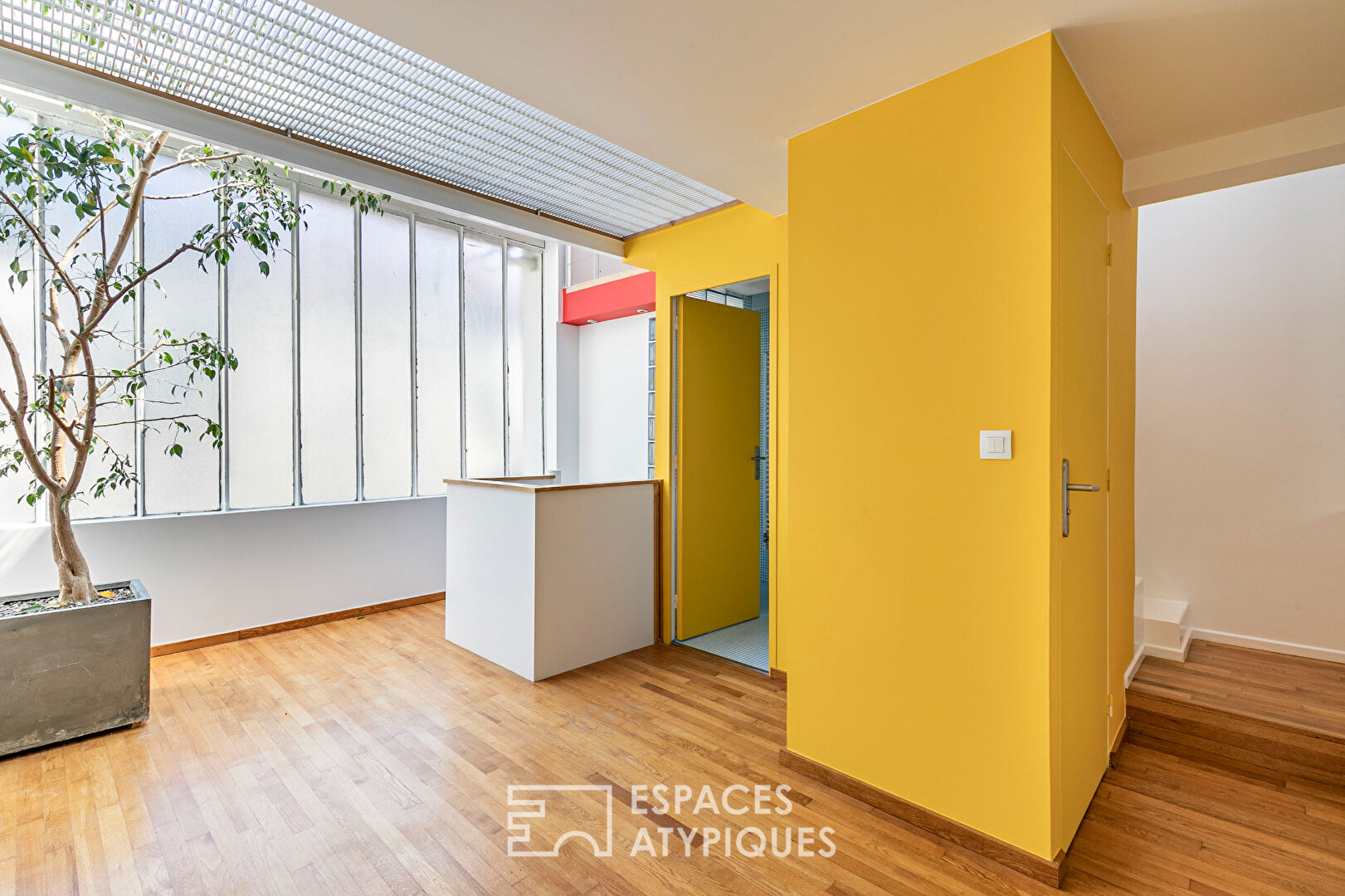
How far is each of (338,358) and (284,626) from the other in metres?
1.97

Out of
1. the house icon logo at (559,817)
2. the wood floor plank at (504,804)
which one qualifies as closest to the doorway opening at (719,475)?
the wood floor plank at (504,804)

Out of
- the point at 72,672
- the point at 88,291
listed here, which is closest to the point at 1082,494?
the point at 72,672

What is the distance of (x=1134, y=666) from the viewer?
10.2ft

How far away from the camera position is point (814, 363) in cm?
241

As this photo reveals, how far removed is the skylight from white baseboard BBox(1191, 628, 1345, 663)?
375cm

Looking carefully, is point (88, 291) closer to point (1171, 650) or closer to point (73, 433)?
point (73, 433)

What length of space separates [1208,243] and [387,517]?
18.7 ft

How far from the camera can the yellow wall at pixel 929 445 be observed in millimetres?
1865

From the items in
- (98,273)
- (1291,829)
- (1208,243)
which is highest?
(1208,243)

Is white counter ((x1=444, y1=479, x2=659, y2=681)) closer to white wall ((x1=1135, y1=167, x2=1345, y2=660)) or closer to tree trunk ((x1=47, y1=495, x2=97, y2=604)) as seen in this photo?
tree trunk ((x1=47, y1=495, x2=97, y2=604))

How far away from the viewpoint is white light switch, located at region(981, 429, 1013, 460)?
1.90 m

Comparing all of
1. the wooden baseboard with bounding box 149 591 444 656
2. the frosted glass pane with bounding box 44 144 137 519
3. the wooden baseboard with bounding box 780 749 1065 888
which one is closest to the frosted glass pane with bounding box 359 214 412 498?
the wooden baseboard with bounding box 149 591 444 656

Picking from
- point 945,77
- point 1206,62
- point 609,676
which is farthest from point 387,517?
point 1206,62

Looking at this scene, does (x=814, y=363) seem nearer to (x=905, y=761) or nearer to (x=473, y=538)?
(x=905, y=761)
